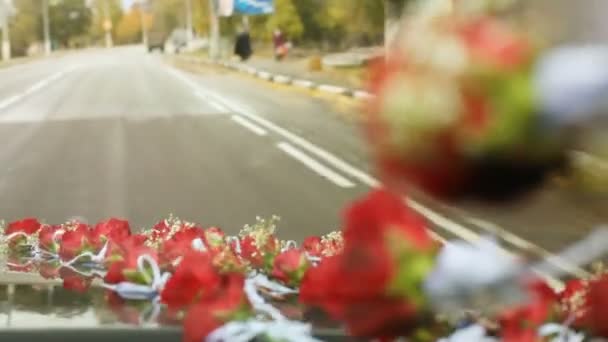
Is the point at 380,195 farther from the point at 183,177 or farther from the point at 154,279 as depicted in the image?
the point at 183,177

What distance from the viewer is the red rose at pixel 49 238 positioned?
1.64 metres

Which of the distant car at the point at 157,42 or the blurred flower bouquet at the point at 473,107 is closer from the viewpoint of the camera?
the blurred flower bouquet at the point at 473,107

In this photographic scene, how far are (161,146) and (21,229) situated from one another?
1.27ft

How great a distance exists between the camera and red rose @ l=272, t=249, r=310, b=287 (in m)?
1.26

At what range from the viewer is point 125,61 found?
6.60 feet

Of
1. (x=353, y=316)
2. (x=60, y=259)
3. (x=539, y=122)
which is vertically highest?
(x=539, y=122)

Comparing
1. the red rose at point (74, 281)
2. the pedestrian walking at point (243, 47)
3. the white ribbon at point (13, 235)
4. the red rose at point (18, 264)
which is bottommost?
the red rose at point (18, 264)

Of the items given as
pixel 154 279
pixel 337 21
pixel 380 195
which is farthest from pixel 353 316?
pixel 337 21

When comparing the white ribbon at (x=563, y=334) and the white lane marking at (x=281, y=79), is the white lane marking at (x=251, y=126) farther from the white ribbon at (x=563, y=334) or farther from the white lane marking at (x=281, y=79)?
the white ribbon at (x=563, y=334)

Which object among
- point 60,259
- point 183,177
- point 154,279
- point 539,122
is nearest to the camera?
point 539,122

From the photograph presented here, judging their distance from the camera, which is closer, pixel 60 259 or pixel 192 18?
pixel 60 259

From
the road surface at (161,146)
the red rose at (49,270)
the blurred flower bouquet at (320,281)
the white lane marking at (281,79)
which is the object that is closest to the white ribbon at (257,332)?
the blurred flower bouquet at (320,281)

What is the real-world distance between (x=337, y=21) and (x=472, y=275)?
1.28 meters

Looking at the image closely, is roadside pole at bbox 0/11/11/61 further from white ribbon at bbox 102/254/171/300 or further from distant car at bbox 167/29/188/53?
white ribbon at bbox 102/254/171/300
